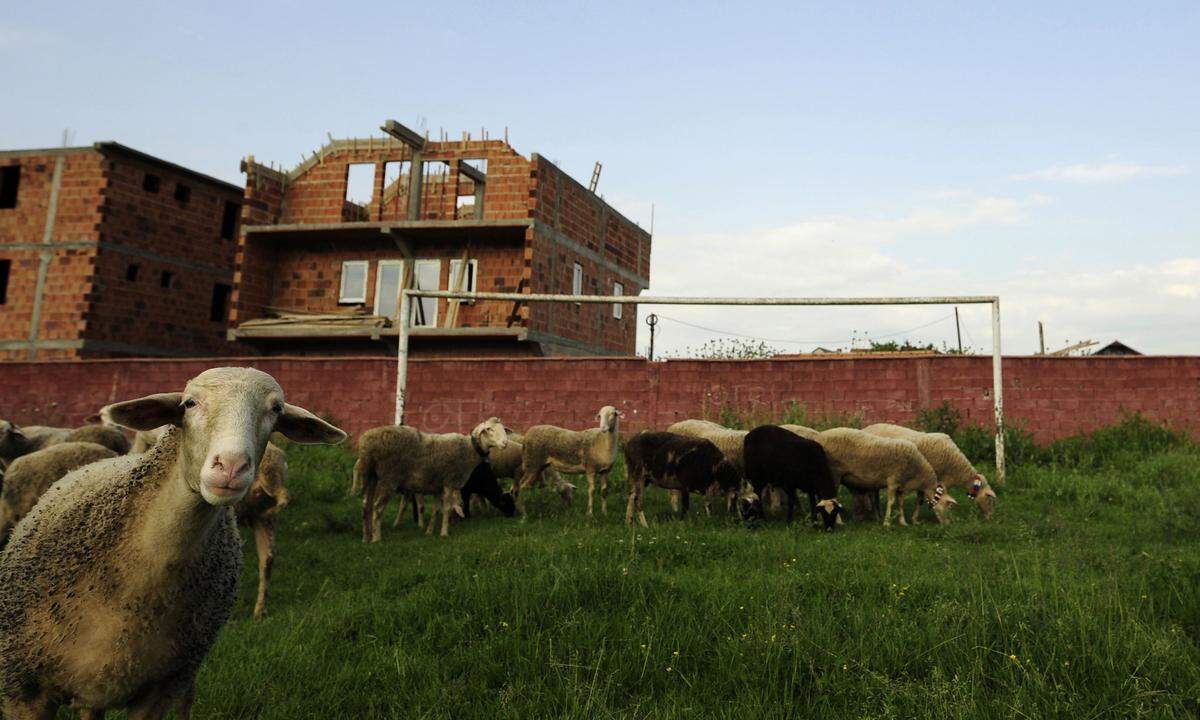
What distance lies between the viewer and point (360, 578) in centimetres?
776

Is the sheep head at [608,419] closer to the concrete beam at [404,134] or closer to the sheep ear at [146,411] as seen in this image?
the sheep ear at [146,411]

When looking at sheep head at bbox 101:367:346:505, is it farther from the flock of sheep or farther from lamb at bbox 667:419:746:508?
lamb at bbox 667:419:746:508

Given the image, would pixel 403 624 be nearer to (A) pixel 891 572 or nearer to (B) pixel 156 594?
(B) pixel 156 594

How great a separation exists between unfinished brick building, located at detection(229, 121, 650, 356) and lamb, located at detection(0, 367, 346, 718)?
18781 millimetres

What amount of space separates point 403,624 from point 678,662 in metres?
2.10

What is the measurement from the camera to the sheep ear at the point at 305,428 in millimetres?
3572

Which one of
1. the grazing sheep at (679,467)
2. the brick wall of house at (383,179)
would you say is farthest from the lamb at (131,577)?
the brick wall of house at (383,179)

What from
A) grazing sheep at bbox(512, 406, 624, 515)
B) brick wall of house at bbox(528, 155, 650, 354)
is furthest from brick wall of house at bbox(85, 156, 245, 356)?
grazing sheep at bbox(512, 406, 624, 515)

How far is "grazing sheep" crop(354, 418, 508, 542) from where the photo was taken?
1067 cm

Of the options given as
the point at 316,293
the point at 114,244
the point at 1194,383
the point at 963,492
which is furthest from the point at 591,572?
the point at 114,244

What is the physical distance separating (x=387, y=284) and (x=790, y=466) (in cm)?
1770

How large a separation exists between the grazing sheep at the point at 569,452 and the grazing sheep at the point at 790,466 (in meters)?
2.27

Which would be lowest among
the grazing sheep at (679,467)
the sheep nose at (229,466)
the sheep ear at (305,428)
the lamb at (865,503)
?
the lamb at (865,503)

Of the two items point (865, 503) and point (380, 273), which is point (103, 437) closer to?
point (865, 503)
